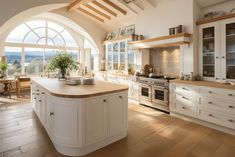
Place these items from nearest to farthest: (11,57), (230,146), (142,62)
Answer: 1. (230,146)
2. (142,62)
3. (11,57)

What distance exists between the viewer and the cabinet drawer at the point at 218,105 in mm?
2826

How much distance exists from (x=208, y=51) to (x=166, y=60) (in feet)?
4.06

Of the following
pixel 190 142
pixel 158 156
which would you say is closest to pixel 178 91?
pixel 190 142

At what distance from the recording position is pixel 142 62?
5.09 m

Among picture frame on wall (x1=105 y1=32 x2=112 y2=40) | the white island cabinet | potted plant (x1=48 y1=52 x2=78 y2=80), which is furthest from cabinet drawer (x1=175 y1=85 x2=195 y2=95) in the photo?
picture frame on wall (x1=105 y1=32 x2=112 y2=40)

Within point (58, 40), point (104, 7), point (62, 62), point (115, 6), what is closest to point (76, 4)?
point (104, 7)

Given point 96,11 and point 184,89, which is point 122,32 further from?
point 184,89

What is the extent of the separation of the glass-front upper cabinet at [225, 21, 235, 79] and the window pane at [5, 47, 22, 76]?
25.6 feet

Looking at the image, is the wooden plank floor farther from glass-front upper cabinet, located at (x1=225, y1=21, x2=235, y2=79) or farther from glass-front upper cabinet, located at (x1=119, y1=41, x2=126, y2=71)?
glass-front upper cabinet, located at (x1=119, y1=41, x2=126, y2=71)

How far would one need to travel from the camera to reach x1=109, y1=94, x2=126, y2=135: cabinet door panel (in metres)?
Answer: 2.47

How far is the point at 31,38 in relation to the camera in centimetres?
722

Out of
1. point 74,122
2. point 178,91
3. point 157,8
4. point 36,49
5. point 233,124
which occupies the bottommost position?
point 233,124

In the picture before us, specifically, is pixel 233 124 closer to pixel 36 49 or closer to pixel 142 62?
pixel 142 62

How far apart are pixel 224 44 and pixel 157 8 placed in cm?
220
